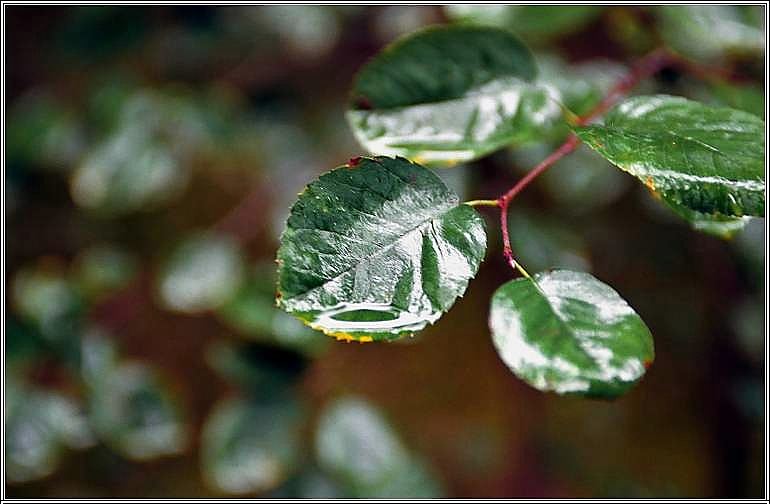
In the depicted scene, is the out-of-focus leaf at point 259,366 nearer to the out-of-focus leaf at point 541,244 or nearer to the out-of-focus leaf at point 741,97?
the out-of-focus leaf at point 541,244

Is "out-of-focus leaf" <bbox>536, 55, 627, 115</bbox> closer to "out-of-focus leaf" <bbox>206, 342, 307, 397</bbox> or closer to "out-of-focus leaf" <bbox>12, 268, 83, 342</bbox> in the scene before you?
"out-of-focus leaf" <bbox>206, 342, 307, 397</bbox>

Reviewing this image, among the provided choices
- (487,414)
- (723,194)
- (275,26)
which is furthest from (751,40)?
(487,414)

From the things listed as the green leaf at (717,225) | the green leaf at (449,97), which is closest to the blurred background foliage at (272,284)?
the green leaf at (449,97)

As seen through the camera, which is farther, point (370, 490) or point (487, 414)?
point (487, 414)

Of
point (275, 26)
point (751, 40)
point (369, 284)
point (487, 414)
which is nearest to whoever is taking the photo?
point (369, 284)

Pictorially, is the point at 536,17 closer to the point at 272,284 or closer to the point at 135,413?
the point at 272,284

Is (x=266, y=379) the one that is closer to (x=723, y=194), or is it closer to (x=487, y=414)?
(x=487, y=414)

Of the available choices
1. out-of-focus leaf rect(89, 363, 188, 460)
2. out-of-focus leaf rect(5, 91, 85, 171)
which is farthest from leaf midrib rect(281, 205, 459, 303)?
out-of-focus leaf rect(5, 91, 85, 171)
